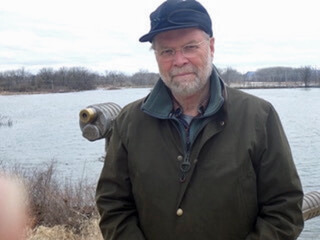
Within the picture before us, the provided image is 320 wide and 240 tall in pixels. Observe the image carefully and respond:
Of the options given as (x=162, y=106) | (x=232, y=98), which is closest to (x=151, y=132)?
(x=162, y=106)

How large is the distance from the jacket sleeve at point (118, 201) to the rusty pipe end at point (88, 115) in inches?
24.5

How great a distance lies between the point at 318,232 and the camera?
1019cm

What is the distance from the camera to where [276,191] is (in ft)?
7.77

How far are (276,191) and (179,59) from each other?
2.78 ft

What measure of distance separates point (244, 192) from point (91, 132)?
51.2 inches

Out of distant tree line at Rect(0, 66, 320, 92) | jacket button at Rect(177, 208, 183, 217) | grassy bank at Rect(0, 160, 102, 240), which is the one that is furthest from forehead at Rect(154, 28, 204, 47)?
distant tree line at Rect(0, 66, 320, 92)

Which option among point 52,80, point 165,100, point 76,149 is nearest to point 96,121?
point 165,100

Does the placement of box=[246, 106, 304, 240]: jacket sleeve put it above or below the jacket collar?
below

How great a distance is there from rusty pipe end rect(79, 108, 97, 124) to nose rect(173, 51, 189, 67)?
922mm

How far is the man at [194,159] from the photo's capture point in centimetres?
236

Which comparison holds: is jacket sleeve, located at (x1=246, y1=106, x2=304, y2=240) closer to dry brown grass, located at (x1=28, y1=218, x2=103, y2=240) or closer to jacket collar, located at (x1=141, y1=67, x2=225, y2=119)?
jacket collar, located at (x1=141, y1=67, x2=225, y2=119)

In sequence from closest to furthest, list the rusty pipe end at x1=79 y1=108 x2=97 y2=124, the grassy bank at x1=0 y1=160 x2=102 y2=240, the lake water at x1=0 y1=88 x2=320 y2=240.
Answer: the rusty pipe end at x1=79 y1=108 x2=97 y2=124 < the grassy bank at x1=0 y1=160 x2=102 y2=240 < the lake water at x1=0 y1=88 x2=320 y2=240

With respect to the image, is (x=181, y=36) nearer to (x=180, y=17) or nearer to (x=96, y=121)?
(x=180, y=17)

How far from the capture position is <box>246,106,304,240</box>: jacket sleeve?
7.71ft
